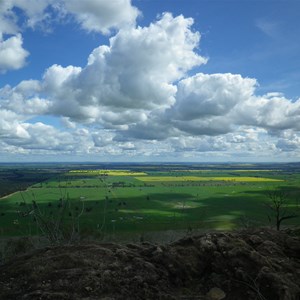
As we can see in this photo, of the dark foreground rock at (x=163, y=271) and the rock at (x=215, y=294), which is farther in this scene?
the rock at (x=215, y=294)

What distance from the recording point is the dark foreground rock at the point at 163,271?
25.6 ft

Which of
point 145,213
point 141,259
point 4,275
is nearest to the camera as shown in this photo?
point 4,275

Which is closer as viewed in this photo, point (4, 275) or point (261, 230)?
point (4, 275)

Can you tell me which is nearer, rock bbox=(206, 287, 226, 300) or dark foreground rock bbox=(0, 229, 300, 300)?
dark foreground rock bbox=(0, 229, 300, 300)

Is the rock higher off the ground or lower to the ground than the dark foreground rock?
lower

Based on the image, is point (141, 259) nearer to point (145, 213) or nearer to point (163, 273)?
point (163, 273)

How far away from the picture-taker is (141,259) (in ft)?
30.5

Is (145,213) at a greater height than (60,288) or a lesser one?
lesser

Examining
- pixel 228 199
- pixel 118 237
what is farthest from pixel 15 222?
pixel 228 199

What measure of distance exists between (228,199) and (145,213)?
143 feet

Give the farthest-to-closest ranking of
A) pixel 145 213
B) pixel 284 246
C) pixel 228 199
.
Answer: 1. pixel 228 199
2. pixel 145 213
3. pixel 284 246

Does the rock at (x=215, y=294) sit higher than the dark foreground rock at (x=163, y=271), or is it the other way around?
the dark foreground rock at (x=163, y=271)

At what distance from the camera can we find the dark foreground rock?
7.79m

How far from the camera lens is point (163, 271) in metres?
8.88
